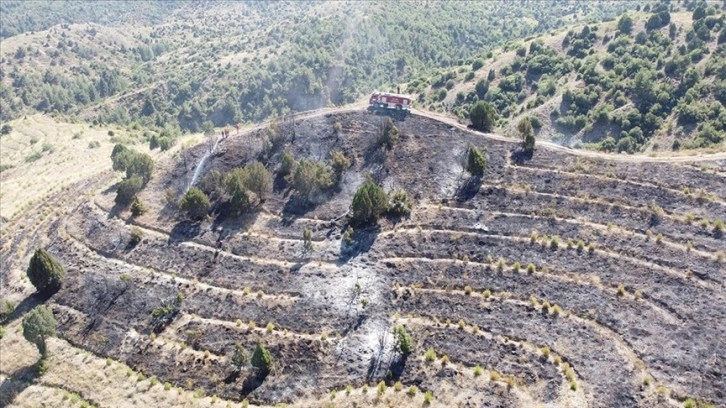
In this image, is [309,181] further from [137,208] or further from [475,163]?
[137,208]

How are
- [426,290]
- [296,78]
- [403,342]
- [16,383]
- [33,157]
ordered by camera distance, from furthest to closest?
1. [296,78]
2. [33,157]
3. [426,290]
4. [16,383]
5. [403,342]

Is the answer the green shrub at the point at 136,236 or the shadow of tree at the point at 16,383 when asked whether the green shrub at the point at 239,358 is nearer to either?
the shadow of tree at the point at 16,383

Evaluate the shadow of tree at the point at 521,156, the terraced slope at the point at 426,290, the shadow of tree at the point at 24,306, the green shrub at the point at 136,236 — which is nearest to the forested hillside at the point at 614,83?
the shadow of tree at the point at 521,156

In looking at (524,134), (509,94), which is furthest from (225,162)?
(509,94)

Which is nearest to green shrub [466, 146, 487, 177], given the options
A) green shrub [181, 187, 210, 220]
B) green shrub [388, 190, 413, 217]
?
green shrub [388, 190, 413, 217]

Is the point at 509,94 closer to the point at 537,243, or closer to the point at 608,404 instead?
the point at 537,243

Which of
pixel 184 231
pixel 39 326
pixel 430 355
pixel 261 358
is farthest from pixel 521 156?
pixel 39 326

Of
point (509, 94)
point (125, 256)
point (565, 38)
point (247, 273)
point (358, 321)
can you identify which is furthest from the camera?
point (565, 38)
